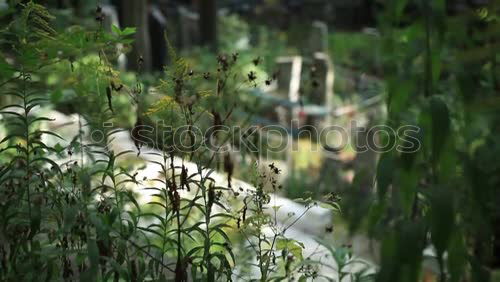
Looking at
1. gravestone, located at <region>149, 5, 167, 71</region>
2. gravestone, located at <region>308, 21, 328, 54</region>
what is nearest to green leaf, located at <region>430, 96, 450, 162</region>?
gravestone, located at <region>308, 21, 328, 54</region>

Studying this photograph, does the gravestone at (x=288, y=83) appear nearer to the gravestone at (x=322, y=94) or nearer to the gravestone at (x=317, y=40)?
the gravestone at (x=322, y=94)

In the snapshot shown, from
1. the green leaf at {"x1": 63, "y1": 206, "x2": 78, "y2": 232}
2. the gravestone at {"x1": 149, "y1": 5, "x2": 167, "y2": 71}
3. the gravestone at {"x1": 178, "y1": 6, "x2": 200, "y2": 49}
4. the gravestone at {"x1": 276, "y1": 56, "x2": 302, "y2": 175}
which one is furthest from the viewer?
the gravestone at {"x1": 178, "y1": 6, "x2": 200, "y2": 49}

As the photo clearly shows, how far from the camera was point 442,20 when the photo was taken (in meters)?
1.53

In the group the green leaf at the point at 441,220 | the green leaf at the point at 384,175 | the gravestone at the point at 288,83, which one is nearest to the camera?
the green leaf at the point at 441,220

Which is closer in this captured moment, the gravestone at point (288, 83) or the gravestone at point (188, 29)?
the gravestone at point (288, 83)

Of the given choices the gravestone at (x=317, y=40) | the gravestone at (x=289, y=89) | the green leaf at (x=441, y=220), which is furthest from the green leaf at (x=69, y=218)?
the gravestone at (x=317, y=40)

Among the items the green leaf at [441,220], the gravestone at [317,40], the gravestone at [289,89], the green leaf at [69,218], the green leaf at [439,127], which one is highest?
the green leaf at [439,127]

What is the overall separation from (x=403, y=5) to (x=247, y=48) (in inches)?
373

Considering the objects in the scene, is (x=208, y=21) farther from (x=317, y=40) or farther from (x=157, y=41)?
(x=317, y=40)

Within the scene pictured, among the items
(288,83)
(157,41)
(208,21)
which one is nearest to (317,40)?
(288,83)

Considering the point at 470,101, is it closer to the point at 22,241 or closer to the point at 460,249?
the point at 460,249

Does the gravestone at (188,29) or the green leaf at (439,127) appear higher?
the green leaf at (439,127)

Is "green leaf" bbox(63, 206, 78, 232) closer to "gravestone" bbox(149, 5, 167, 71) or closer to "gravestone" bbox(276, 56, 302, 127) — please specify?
"gravestone" bbox(276, 56, 302, 127)

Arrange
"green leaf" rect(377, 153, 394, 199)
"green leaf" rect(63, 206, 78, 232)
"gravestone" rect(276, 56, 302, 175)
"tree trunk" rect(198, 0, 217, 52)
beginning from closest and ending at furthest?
"green leaf" rect(377, 153, 394, 199) < "green leaf" rect(63, 206, 78, 232) < "gravestone" rect(276, 56, 302, 175) < "tree trunk" rect(198, 0, 217, 52)
